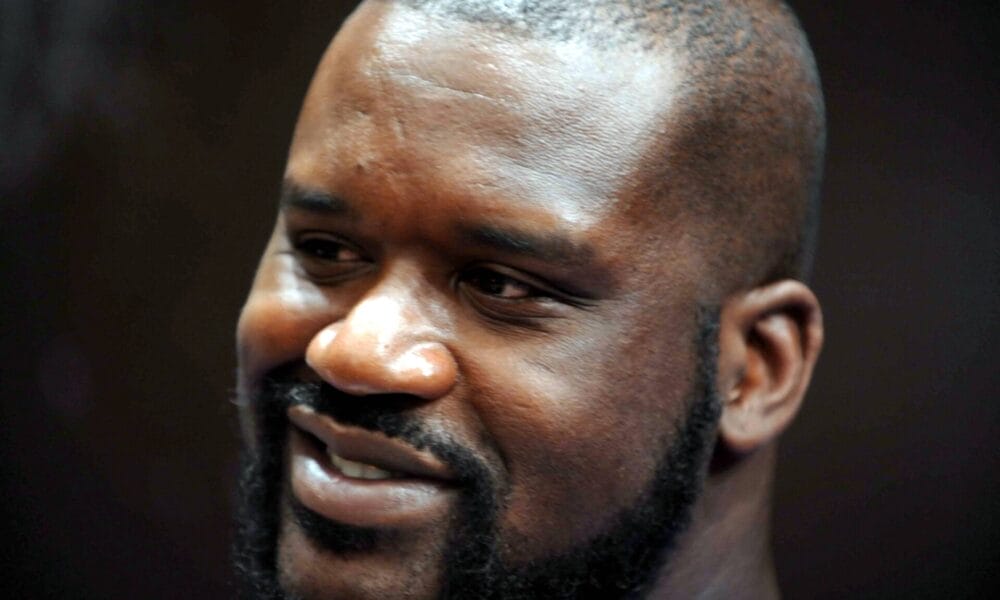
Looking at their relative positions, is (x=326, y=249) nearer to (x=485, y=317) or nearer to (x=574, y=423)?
(x=485, y=317)

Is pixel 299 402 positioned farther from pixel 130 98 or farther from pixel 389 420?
pixel 130 98

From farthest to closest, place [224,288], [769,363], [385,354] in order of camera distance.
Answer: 1. [224,288]
2. [769,363]
3. [385,354]

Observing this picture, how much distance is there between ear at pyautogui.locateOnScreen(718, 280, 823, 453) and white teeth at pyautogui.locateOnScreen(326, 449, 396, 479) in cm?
55

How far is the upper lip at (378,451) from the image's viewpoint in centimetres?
184

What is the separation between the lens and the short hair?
76.2 inches

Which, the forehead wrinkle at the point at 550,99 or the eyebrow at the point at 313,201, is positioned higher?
the forehead wrinkle at the point at 550,99

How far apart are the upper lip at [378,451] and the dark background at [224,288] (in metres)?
0.98

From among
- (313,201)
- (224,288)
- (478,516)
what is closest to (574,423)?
(478,516)

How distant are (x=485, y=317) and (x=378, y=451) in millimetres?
247

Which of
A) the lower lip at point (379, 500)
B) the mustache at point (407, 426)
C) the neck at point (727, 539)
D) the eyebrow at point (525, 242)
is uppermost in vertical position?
the eyebrow at point (525, 242)

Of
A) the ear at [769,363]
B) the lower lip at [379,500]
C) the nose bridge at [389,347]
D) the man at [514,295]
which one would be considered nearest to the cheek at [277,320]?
the man at [514,295]

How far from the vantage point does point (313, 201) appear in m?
1.97

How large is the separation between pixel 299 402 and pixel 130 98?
3.21 feet

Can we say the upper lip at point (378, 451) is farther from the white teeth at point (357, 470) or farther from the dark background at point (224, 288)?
the dark background at point (224, 288)
